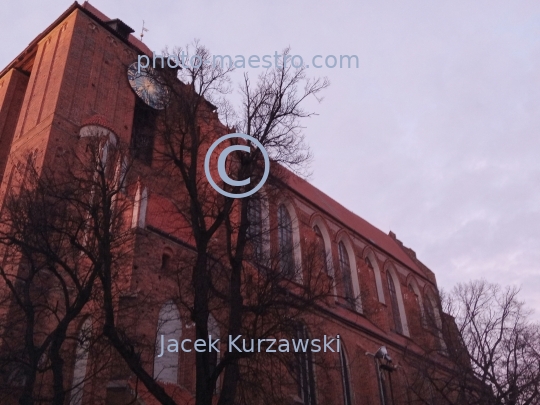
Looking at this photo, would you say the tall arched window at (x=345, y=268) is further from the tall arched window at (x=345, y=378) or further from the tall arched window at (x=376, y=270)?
the tall arched window at (x=345, y=378)

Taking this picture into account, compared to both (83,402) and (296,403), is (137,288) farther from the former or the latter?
(296,403)

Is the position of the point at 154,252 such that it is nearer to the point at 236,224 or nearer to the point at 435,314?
the point at 236,224

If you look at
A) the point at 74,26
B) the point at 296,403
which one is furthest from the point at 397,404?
the point at 74,26

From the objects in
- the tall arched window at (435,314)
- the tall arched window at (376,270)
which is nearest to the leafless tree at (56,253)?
the tall arched window at (376,270)

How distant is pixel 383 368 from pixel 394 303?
723 cm

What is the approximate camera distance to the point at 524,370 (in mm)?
17547

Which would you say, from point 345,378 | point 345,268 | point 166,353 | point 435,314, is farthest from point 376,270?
point 166,353

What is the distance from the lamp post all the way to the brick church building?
0.20ft

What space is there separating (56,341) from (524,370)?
13.8 meters

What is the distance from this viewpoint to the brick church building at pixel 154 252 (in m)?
13.2

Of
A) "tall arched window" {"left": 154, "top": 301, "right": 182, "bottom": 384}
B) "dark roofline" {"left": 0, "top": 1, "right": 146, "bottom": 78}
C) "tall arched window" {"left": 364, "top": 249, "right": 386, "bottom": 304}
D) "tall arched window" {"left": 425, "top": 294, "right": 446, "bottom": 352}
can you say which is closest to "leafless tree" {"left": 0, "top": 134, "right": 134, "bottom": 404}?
"tall arched window" {"left": 154, "top": 301, "right": 182, "bottom": 384}

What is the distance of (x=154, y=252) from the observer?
14391mm

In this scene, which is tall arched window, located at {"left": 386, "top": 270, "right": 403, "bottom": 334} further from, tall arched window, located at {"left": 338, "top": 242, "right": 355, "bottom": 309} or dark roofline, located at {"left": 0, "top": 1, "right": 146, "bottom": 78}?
dark roofline, located at {"left": 0, "top": 1, "right": 146, "bottom": 78}

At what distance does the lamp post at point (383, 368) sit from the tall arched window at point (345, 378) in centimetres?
99
